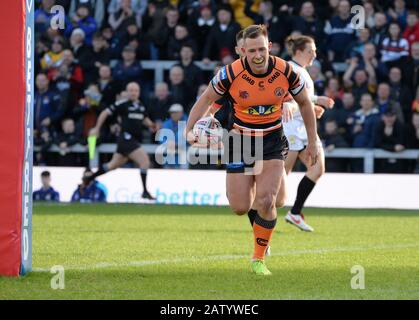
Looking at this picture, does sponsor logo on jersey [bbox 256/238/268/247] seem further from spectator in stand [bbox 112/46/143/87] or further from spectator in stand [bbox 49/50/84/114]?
spectator in stand [bbox 49/50/84/114]

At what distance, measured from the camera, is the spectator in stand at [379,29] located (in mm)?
20844

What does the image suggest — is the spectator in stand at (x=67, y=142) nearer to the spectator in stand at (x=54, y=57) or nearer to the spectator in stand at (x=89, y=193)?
the spectator in stand at (x=54, y=57)

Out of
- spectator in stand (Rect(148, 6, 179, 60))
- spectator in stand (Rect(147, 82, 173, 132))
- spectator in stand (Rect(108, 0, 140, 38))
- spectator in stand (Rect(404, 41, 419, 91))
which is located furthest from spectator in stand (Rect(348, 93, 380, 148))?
spectator in stand (Rect(108, 0, 140, 38))

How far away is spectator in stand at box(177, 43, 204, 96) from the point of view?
21.3 metres

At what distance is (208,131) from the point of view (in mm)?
9836

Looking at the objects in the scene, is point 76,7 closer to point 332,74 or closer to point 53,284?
point 332,74

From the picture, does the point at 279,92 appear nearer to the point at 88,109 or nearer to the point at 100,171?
the point at 100,171

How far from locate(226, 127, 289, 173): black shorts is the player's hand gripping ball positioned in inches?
8.0

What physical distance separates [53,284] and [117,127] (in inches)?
518

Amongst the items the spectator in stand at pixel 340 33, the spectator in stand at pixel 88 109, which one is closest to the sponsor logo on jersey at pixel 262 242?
the spectator in stand at pixel 340 33

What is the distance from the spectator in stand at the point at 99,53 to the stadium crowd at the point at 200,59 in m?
0.03

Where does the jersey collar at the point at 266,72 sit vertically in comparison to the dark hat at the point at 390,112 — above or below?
above

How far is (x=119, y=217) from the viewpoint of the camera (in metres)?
16.2

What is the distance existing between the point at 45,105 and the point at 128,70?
196 centimetres
